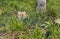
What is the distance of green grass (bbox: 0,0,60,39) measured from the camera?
6.11 metres

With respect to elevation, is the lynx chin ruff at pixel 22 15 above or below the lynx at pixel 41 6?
below

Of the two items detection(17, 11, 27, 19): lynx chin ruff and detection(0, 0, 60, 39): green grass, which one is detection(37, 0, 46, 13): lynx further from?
detection(17, 11, 27, 19): lynx chin ruff

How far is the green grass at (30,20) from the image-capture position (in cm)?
611

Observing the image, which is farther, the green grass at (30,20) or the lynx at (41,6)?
the lynx at (41,6)

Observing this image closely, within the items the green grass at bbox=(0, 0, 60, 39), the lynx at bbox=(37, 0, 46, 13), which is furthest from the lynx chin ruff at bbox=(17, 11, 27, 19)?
the lynx at bbox=(37, 0, 46, 13)

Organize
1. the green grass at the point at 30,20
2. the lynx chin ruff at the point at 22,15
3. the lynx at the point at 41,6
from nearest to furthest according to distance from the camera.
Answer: the green grass at the point at 30,20 → the lynx chin ruff at the point at 22,15 → the lynx at the point at 41,6

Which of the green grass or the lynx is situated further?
the lynx

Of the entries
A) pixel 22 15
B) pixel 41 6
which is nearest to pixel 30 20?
pixel 22 15

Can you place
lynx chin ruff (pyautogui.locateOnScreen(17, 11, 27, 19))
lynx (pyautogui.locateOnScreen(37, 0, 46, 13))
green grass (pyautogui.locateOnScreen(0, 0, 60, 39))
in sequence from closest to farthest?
green grass (pyautogui.locateOnScreen(0, 0, 60, 39)), lynx chin ruff (pyautogui.locateOnScreen(17, 11, 27, 19)), lynx (pyautogui.locateOnScreen(37, 0, 46, 13))

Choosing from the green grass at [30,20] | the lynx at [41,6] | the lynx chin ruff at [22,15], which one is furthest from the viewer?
the lynx at [41,6]

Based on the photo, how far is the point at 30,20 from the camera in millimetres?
6871

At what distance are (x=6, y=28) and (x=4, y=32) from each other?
136mm

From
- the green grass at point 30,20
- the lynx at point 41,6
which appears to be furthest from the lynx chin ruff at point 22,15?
the lynx at point 41,6

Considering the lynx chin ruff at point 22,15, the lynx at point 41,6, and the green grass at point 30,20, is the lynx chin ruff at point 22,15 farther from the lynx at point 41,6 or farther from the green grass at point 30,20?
the lynx at point 41,6
